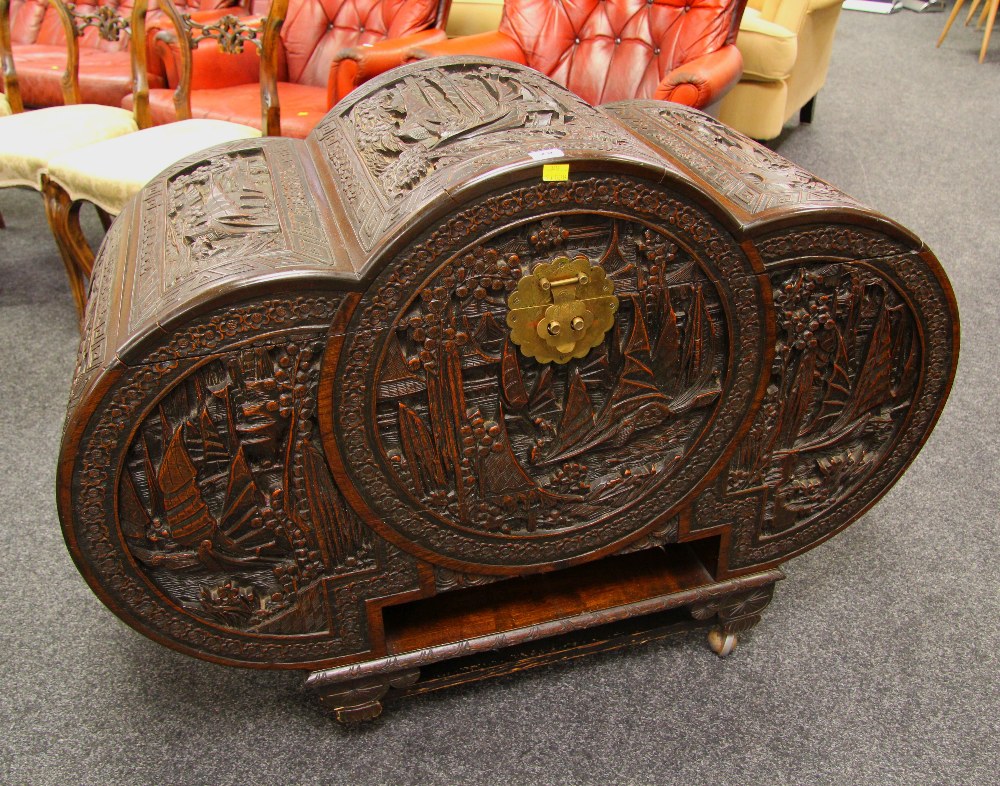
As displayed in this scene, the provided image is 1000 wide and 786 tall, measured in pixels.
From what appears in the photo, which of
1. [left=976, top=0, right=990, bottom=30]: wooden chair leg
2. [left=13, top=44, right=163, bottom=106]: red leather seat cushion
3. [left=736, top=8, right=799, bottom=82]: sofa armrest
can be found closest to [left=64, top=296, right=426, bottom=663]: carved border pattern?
[left=736, top=8, right=799, bottom=82]: sofa armrest

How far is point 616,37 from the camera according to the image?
9.17 feet

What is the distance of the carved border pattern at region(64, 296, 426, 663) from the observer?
1.03 metres

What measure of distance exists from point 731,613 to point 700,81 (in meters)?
1.52

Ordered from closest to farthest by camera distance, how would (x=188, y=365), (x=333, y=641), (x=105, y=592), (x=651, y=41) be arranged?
(x=188, y=365)
(x=105, y=592)
(x=333, y=641)
(x=651, y=41)

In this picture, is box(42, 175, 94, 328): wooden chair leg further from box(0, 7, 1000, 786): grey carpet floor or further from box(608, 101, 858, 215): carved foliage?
box(608, 101, 858, 215): carved foliage

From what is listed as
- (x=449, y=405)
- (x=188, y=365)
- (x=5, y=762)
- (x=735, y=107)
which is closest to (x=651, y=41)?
(x=735, y=107)

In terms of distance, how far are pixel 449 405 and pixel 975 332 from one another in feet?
6.14

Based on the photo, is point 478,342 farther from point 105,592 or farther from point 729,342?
point 105,592

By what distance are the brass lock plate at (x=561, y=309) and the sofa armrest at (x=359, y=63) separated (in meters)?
1.73

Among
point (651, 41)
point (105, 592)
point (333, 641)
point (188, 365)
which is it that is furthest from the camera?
point (651, 41)

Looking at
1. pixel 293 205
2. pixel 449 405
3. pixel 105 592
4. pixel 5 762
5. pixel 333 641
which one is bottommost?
pixel 5 762

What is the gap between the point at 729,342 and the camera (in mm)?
1223

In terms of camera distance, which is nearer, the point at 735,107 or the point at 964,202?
the point at 964,202

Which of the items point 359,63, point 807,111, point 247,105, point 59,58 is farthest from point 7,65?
point 807,111
